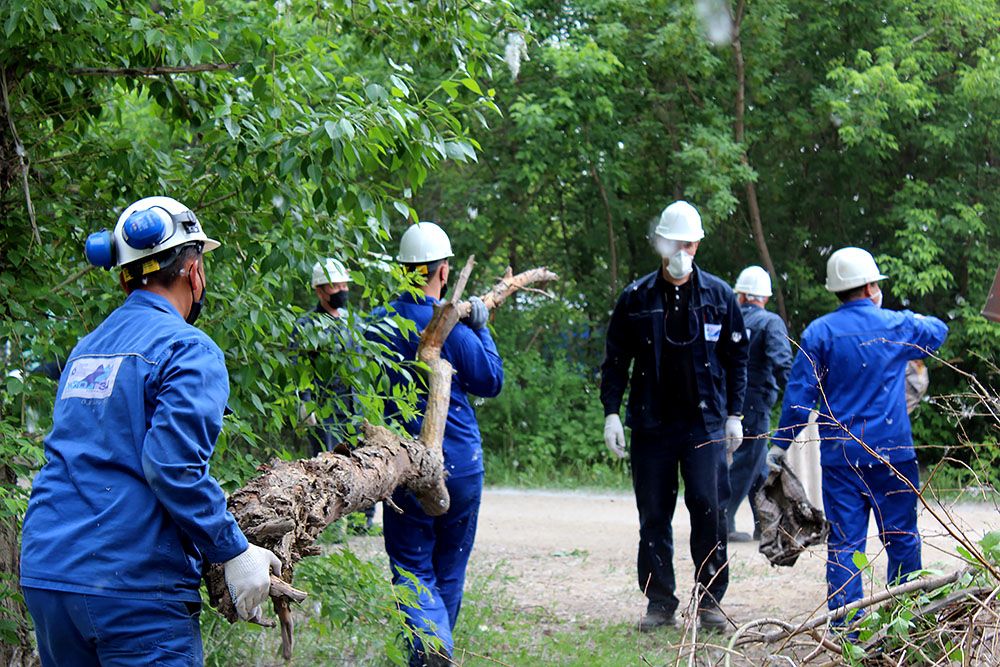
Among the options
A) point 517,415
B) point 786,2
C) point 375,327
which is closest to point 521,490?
point 517,415

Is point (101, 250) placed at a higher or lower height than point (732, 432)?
higher

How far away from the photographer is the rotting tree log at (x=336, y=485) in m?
3.40

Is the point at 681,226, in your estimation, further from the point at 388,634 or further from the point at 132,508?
the point at 132,508

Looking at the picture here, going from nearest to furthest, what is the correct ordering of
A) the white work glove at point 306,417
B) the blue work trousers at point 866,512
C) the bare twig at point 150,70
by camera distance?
the bare twig at point 150,70 < the white work glove at point 306,417 < the blue work trousers at point 866,512

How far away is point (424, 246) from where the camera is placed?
5324mm

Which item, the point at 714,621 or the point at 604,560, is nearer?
the point at 714,621

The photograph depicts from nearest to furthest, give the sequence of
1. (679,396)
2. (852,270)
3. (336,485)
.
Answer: (336,485) < (852,270) < (679,396)

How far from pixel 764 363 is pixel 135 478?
21.7ft

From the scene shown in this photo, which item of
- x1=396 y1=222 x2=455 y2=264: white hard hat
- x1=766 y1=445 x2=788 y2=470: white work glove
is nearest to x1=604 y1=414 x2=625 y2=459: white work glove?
x1=766 y1=445 x2=788 y2=470: white work glove

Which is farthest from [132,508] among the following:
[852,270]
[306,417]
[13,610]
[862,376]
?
[852,270]

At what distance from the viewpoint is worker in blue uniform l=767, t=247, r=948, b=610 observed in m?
5.58

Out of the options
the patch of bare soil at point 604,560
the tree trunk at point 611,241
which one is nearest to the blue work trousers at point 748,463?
the patch of bare soil at point 604,560

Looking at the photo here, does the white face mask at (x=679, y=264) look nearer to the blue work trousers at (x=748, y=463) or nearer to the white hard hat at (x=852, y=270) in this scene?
the white hard hat at (x=852, y=270)

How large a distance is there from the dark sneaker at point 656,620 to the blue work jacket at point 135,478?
376cm
